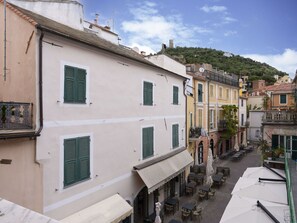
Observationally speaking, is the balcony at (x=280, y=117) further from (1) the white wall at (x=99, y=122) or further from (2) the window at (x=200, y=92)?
(2) the window at (x=200, y=92)

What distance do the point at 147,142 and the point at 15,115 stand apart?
27.9 feet

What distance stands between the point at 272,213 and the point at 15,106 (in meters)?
9.45

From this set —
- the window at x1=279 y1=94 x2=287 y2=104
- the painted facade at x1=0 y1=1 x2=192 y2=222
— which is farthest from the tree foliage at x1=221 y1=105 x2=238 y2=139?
the painted facade at x1=0 y1=1 x2=192 y2=222

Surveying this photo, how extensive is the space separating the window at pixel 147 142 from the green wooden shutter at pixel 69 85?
6003 millimetres

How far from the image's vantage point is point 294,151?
687 inches

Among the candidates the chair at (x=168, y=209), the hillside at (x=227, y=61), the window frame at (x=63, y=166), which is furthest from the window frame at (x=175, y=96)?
the hillside at (x=227, y=61)

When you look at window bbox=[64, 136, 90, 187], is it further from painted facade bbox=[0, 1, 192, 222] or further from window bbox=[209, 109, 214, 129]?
window bbox=[209, 109, 214, 129]

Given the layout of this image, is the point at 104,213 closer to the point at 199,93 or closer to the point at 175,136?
the point at 175,136

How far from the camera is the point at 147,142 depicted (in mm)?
14719

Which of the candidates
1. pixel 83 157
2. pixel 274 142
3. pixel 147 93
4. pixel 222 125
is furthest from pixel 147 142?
pixel 222 125

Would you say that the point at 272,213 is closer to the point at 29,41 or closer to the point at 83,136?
the point at 83,136

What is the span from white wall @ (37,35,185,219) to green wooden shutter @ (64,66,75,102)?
219 mm

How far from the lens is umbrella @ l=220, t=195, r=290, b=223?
805 centimetres

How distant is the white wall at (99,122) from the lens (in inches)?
330
